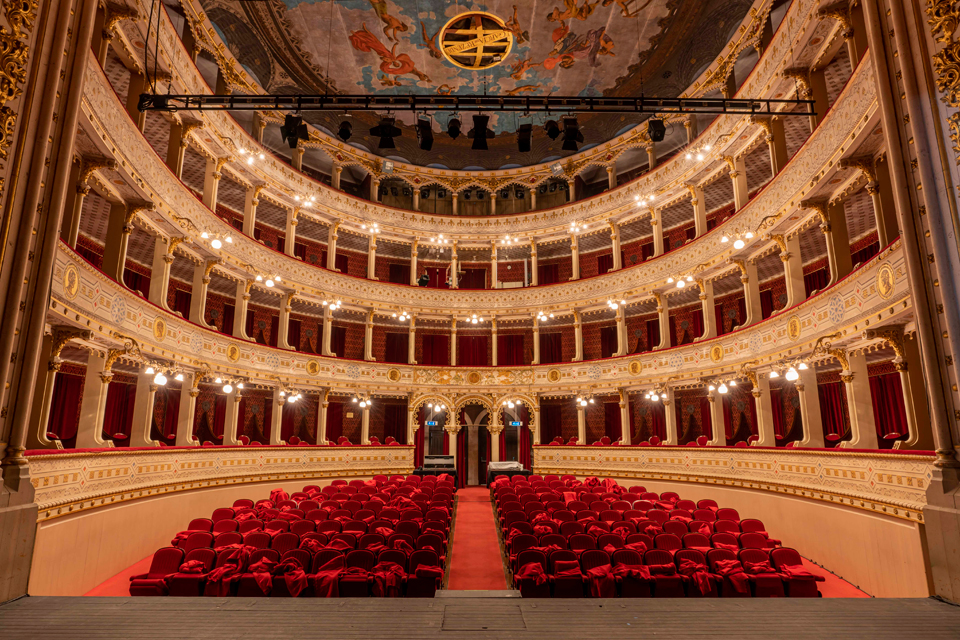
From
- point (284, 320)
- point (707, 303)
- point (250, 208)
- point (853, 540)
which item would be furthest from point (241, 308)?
point (853, 540)

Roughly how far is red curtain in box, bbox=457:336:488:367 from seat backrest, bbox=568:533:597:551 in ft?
61.0

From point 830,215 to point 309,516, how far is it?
550 inches

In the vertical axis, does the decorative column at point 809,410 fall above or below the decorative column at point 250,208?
below

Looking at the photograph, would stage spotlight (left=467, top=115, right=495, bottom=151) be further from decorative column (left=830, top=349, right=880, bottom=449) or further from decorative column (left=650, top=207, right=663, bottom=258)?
decorative column (left=650, top=207, right=663, bottom=258)

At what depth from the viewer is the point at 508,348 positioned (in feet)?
89.9

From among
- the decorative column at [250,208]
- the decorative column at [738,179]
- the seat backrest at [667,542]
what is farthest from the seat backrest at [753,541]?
the decorative column at [250,208]

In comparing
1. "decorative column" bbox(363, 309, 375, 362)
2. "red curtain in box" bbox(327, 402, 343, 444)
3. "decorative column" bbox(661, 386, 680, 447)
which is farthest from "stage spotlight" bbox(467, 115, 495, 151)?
→ "red curtain in box" bbox(327, 402, 343, 444)

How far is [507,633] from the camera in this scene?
4.06 meters

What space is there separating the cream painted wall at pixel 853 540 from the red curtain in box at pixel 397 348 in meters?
16.7

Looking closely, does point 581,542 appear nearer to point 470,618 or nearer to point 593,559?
point 593,559

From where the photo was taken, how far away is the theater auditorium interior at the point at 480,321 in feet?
16.3

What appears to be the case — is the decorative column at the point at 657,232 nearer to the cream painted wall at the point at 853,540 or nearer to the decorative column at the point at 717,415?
the decorative column at the point at 717,415

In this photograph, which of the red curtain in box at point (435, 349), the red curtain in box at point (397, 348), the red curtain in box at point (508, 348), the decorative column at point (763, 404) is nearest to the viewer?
the decorative column at point (763, 404)

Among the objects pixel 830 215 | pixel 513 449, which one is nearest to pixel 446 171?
pixel 513 449
